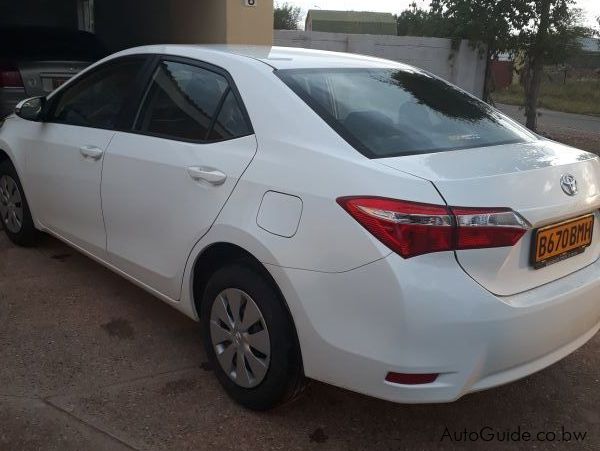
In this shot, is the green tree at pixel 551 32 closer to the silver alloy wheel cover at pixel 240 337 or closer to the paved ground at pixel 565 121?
the paved ground at pixel 565 121

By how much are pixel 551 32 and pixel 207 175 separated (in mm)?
9389

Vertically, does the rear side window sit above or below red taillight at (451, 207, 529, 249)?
above

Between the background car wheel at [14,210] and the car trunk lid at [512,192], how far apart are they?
3.11 metres

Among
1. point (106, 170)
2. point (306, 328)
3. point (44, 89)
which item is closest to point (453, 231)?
point (306, 328)

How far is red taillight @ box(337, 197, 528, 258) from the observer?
2266 mm

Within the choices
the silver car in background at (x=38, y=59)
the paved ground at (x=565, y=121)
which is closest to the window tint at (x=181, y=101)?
the silver car in background at (x=38, y=59)

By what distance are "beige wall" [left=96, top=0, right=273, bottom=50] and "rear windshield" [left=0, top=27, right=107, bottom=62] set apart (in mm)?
1220

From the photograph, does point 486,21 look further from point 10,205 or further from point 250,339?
point 250,339

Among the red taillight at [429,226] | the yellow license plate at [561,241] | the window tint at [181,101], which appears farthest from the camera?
the window tint at [181,101]

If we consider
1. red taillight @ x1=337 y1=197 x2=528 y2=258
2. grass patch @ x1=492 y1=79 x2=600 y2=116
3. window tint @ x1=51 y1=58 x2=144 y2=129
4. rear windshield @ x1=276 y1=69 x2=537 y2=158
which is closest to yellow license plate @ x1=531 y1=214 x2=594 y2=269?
red taillight @ x1=337 y1=197 x2=528 y2=258

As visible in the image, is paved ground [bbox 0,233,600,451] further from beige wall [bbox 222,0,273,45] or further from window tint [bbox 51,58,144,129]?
beige wall [bbox 222,0,273,45]

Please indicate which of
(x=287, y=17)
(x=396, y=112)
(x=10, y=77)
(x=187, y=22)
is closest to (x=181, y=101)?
(x=396, y=112)

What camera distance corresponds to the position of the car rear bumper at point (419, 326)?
227 centimetres

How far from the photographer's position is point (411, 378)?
7.70 feet
